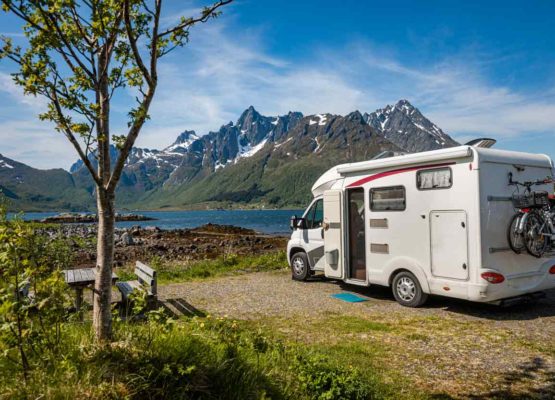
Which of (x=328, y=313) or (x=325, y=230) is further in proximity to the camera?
(x=325, y=230)

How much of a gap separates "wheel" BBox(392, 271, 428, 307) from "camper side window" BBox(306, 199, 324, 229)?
3.27 meters

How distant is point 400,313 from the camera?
899cm

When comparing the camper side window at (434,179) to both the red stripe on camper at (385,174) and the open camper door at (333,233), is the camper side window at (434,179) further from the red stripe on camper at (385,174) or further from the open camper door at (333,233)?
the open camper door at (333,233)

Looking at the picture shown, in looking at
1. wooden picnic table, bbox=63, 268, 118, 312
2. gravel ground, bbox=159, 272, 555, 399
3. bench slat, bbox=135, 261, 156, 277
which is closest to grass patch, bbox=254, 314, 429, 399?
gravel ground, bbox=159, 272, 555, 399

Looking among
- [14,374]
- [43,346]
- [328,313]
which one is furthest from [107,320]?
[328,313]

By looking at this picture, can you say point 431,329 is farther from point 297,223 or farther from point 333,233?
point 297,223

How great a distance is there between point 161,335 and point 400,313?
5920 mm

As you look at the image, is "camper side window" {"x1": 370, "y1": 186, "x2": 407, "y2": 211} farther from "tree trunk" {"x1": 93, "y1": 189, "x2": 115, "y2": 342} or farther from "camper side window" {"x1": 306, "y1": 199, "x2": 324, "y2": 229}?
"tree trunk" {"x1": 93, "y1": 189, "x2": 115, "y2": 342}

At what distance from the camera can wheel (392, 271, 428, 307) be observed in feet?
30.3

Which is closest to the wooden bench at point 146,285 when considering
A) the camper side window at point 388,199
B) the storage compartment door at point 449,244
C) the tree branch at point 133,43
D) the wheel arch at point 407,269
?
the tree branch at point 133,43

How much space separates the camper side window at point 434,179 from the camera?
8.60 meters

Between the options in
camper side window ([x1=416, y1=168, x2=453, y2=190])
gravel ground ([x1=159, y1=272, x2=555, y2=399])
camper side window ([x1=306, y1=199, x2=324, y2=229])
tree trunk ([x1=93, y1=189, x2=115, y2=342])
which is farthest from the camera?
camper side window ([x1=306, y1=199, x2=324, y2=229])

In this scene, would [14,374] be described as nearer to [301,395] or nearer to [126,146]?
[126,146]

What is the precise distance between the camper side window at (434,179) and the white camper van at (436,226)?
2cm
